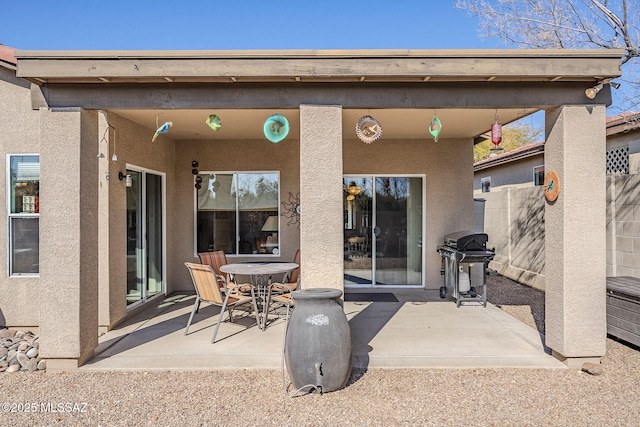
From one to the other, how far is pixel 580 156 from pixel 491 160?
9.56 metres

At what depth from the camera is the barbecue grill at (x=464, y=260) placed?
7254mm

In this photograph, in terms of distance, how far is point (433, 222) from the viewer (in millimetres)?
8594

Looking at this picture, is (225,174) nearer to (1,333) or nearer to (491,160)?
(1,333)

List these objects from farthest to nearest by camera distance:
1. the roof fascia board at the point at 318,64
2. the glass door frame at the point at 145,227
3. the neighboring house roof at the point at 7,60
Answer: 1. the glass door frame at the point at 145,227
2. the neighboring house roof at the point at 7,60
3. the roof fascia board at the point at 318,64

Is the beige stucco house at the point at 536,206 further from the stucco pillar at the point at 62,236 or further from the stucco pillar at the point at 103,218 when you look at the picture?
the stucco pillar at the point at 103,218

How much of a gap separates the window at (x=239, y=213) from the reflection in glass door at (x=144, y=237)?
86cm

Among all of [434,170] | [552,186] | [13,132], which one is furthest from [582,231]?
[13,132]

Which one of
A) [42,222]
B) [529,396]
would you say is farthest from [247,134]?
[529,396]

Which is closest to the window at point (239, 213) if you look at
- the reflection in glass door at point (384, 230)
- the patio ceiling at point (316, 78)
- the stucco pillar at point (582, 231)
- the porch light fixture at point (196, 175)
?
the porch light fixture at point (196, 175)

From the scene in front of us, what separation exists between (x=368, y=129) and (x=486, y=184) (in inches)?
447

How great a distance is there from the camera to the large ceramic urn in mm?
3928

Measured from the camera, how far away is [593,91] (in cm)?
447

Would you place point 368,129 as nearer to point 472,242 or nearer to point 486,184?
point 472,242

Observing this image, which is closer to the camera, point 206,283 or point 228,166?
point 206,283
